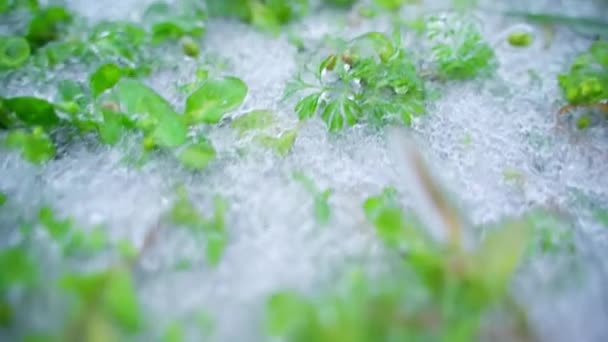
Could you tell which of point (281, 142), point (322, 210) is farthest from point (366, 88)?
point (322, 210)

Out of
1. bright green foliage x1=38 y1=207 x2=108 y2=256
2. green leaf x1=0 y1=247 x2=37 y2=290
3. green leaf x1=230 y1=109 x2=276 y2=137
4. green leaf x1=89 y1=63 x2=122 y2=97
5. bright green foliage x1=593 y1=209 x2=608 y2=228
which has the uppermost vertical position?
green leaf x1=89 y1=63 x2=122 y2=97

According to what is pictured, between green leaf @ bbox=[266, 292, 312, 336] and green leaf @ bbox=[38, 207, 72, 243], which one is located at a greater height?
green leaf @ bbox=[38, 207, 72, 243]

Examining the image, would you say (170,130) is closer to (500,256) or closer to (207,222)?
(207,222)

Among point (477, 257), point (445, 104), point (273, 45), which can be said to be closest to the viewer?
point (477, 257)

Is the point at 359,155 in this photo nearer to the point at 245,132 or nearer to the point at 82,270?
the point at 245,132

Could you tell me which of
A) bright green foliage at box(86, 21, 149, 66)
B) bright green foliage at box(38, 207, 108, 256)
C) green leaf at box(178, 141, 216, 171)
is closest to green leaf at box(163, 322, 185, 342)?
bright green foliage at box(38, 207, 108, 256)

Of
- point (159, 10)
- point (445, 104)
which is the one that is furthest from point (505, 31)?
point (159, 10)

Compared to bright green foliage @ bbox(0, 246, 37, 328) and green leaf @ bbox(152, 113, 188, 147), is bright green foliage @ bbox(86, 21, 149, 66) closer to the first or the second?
green leaf @ bbox(152, 113, 188, 147)
